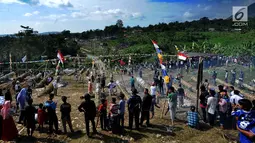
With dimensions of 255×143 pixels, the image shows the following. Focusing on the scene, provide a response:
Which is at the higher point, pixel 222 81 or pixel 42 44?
pixel 42 44

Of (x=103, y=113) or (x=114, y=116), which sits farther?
(x=103, y=113)

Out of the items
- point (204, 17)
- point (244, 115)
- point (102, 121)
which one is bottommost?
point (102, 121)

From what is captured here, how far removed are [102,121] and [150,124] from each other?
199 centimetres

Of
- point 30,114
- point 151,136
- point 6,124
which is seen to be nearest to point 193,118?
point 151,136

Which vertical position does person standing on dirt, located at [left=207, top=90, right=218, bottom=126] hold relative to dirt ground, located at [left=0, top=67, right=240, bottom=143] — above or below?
above

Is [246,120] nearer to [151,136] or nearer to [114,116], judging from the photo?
[151,136]

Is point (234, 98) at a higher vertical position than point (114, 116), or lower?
higher

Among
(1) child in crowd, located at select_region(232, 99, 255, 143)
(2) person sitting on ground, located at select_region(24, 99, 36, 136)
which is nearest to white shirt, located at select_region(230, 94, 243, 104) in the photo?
(1) child in crowd, located at select_region(232, 99, 255, 143)

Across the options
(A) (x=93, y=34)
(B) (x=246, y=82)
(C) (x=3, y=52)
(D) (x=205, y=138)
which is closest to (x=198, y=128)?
(D) (x=205, y=138)

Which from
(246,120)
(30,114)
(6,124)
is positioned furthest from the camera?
(30,114)

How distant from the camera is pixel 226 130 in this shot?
9.44 meters

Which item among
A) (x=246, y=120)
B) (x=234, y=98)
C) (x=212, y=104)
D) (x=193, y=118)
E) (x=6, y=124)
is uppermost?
(x=246, y=120)

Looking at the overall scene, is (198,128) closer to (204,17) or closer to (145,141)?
(145,141)

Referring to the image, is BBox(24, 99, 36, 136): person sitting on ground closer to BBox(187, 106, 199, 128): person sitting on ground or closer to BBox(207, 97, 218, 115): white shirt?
BBox(187, 106, 199, 128): person sitting on ground
